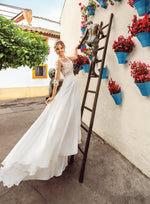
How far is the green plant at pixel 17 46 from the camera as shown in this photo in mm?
3098

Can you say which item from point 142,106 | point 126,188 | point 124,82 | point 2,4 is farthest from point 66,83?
point 2,4

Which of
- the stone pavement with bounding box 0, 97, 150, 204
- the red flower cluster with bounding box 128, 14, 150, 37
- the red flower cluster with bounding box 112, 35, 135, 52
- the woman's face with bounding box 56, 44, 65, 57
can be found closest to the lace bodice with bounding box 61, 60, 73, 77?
the woman's face with bounding box 56, 44, 65, 57

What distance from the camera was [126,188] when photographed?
6.14ft

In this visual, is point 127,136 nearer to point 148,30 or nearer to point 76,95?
point 76,95

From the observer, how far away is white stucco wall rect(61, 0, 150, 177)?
2016mm

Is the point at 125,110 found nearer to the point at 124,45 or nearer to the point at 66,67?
the point at 124,45

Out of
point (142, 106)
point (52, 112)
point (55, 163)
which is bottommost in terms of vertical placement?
point (55, 163)

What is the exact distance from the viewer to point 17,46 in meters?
3.30

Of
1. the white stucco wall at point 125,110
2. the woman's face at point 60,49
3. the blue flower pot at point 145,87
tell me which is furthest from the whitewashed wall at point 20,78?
the blue flower pot at point 145,87

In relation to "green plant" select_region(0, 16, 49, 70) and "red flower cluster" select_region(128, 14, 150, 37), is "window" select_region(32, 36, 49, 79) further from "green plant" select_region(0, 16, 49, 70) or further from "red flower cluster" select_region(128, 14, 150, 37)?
"red flower cluster" select_region(128, 14, 150, 37)

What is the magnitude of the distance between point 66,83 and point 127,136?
1450 millimetres

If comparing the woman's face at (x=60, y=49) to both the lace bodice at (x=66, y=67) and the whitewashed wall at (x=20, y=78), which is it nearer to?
the lace bodice at (x=66, y=67)

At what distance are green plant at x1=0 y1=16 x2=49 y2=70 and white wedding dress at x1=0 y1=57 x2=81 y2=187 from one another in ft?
6.54

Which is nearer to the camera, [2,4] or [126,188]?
[126,188]
